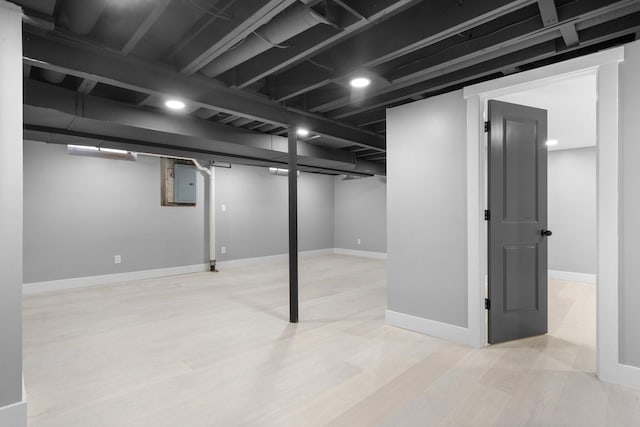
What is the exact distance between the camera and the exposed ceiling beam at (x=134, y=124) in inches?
117

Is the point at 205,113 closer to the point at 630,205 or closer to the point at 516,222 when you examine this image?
the point at 516,222

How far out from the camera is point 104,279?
5160mm

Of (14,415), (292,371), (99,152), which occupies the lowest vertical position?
(292,371)

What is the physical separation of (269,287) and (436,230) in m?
2.95

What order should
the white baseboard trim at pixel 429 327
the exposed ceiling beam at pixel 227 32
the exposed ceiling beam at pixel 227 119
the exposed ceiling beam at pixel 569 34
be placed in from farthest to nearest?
the exposed ceiling beam at pixel 227 119 → the white baseboard trim at pixel 429 327 → the exposed ceiling beam at pixel 569 34 → the exposed ceiling beam at pixel 227 32

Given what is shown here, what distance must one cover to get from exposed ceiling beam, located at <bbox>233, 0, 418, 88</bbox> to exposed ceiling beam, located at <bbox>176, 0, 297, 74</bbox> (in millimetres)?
310

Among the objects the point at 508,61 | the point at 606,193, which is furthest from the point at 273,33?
the point at 606,193

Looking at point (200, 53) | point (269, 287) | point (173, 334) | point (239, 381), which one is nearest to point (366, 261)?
point (269, 287)

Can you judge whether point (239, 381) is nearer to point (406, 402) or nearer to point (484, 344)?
point (406, 402)

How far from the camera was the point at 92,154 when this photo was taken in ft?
16.4

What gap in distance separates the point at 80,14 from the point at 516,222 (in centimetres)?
359

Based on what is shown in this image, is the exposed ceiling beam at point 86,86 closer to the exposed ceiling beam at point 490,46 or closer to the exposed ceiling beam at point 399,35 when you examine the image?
the exposed ceiling beam at point 399,35

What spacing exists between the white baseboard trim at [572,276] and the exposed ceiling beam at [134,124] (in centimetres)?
444

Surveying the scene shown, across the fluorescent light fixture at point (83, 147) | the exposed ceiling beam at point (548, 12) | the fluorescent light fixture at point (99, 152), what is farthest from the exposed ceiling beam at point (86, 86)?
the exposed ceiling beam at point (548, 12)
